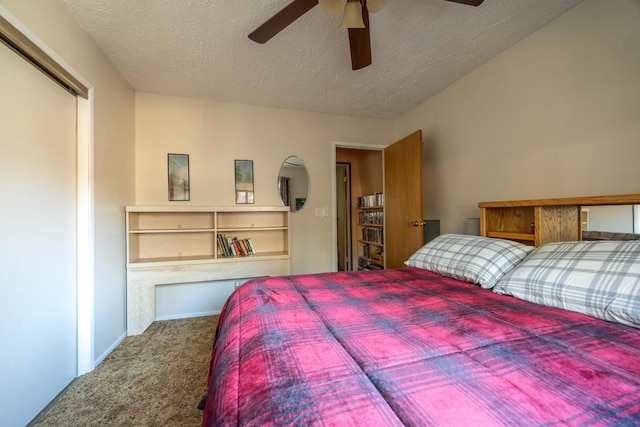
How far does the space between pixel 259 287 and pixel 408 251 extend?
1.86 meters

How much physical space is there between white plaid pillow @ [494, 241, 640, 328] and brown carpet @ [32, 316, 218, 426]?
1.74 meters

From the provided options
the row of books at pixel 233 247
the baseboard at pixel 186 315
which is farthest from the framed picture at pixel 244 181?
the baseboard at pixel 186 315

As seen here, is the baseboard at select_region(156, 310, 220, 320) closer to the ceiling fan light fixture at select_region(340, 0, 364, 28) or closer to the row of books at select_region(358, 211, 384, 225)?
the row of books at select_region(358, 211, 384, 225)

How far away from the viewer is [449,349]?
0.73 m

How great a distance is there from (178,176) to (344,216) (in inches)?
106

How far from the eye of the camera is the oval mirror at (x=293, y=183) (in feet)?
9.96

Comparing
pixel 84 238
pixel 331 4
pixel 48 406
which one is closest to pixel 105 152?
pixel 84 238

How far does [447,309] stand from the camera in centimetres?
106

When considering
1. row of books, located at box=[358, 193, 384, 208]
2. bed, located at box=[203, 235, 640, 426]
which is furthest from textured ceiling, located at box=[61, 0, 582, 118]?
bed, located at box=[203, 235, 640, 426]

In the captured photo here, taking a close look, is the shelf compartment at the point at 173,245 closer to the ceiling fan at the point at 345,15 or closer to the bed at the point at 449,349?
the bed at the point at 449,349

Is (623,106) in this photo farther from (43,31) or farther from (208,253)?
(208,253)

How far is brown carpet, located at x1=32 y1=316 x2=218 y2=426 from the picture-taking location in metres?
1.30

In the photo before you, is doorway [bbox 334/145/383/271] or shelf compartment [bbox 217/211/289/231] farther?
doorway [bbox 334/145/383/271]

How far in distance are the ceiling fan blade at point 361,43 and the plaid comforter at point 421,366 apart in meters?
1.54
